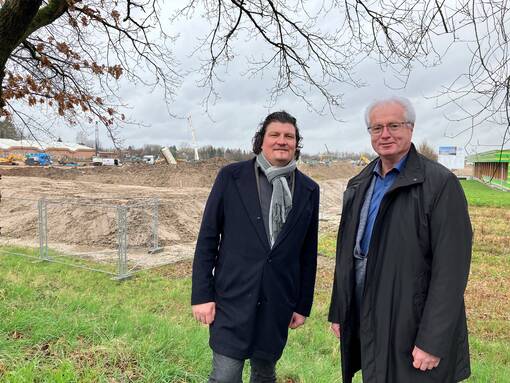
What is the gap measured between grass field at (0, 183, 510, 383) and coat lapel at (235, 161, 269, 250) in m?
1.23

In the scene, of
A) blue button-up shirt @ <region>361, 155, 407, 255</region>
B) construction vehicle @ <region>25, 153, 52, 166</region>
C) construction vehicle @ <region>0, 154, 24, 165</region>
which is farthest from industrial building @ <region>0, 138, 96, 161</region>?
blue button-up shirt @ <region>361, 155, 407, 255</region>

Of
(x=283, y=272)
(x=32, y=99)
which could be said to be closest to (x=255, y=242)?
(x=283, y=272)

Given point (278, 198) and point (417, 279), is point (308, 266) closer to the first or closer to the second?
point (278, 198)

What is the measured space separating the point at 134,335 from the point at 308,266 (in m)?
1.90

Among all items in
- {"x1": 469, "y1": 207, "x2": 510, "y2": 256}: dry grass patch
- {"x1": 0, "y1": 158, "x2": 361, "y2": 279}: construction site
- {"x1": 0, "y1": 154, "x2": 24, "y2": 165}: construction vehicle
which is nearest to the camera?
{"x1": 0, "y1": 158, "x2": 361, "y2": 279}: construction site

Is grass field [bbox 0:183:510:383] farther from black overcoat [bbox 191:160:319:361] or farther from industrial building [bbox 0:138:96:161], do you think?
industrial building [bbox 0:138:96:161]

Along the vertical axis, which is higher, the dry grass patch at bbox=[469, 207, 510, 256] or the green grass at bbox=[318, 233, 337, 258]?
the dry grass patch at bbox=[469, 207, 510, 256]

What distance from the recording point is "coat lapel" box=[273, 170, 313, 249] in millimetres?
2512

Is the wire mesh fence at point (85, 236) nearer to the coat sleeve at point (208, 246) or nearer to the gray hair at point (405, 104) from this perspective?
the coat sleeve at point (208, 246)

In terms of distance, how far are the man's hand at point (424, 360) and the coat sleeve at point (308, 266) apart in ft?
2.83

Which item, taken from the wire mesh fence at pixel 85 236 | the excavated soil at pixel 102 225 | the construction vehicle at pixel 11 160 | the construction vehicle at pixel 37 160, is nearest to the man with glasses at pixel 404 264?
the excavated soil at pixel 102 225

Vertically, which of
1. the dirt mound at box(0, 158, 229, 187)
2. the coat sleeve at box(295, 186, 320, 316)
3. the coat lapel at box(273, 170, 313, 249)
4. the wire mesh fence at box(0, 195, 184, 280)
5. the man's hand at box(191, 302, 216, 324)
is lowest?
the wire mesh fence at box(0, 195, 184, 280)

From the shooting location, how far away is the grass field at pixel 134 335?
278 cm

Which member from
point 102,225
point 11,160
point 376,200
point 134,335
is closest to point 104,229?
point 102,225
